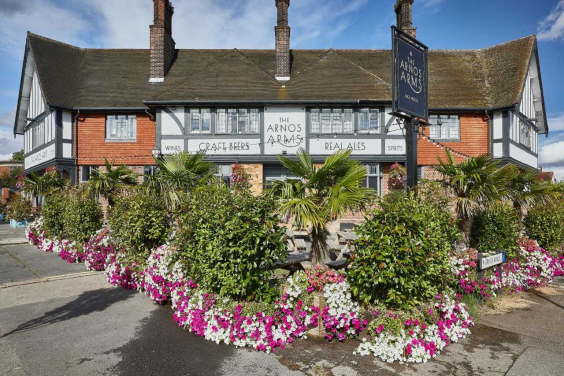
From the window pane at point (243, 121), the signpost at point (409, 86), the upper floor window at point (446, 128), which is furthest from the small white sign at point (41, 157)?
the upper floor window at point (446, 128)

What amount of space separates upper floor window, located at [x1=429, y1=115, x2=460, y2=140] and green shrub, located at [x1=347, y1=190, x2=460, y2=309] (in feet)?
44.7

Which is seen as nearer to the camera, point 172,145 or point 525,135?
point 172,145

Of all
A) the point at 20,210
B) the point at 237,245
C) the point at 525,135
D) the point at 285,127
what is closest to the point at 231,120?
the point at 285,127

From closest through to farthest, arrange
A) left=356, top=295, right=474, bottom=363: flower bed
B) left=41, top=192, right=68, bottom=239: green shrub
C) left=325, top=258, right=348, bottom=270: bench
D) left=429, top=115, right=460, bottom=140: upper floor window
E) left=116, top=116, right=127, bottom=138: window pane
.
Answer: left=356, top=295, right=474, bottom=363: flower bed
left=325, top=258, right=348, bottom=270: bench
left=41, top=192, right=68, bottom=239: green shrub
left=429, top=115, right=460, bottom=140: upper floor window
left=116, top=116, right=127, bottom=138: window pane

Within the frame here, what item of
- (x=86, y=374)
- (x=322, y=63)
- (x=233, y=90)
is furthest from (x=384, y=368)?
(x=322, y=63)

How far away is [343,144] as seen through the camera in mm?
17125

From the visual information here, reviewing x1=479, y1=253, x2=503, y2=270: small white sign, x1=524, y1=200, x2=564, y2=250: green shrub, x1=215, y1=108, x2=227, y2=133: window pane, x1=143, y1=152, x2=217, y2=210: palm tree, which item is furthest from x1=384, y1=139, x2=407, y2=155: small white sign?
x1=479, y1=253, x2=503, y2=270: small white sign

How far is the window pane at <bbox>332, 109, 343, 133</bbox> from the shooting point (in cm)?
1723

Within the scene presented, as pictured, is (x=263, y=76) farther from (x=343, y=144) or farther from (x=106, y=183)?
(x=106, y=183)

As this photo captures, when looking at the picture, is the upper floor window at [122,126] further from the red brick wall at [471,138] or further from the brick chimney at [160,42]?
the red brick wall at [471,138]

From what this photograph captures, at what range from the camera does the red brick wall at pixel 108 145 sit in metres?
18.2

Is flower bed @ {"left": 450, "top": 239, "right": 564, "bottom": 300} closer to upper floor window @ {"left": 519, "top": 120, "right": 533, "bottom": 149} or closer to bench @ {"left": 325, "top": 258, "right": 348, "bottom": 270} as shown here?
bench @ {"left": 325, "top": 258, "right": 348, "bottom": 270}

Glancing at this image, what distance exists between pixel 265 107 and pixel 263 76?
88.8 inches

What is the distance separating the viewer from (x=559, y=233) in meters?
10.1
